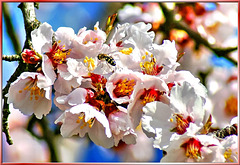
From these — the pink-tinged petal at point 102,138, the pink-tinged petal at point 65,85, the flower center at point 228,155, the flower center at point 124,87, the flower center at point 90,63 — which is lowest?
the pink-tinged petal at point 102,138

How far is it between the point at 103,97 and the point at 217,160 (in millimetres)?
369

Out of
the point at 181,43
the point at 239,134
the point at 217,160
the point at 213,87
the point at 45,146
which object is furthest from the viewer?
the point at 181,43

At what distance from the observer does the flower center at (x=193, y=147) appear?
928 mm

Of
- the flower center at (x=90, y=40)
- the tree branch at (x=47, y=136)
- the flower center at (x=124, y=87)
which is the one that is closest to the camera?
the flower center at (x=124, y=87)

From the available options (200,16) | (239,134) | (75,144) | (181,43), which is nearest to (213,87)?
(181,43)

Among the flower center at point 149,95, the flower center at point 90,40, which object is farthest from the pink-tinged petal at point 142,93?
the flower center at point 90,40

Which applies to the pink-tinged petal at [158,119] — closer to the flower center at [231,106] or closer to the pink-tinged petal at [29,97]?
the pink-tinged petal at [29,97]

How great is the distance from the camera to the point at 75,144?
8.01 ft

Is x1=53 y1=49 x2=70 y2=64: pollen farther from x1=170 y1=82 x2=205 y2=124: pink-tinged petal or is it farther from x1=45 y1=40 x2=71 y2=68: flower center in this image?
x1=170 y1=82 x2=205 y2=124: pink-tinged petal

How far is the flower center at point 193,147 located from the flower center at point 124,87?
0.73ft

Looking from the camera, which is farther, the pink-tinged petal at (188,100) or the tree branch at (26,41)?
the tree branch at (26,41)

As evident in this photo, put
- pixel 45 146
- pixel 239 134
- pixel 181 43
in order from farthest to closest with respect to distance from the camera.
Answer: pixel 181 43
pixel 45 146
pixel 239 134

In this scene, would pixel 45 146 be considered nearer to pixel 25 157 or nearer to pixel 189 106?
pixel 25 157

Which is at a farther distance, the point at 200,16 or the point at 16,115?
the point at 200,16
